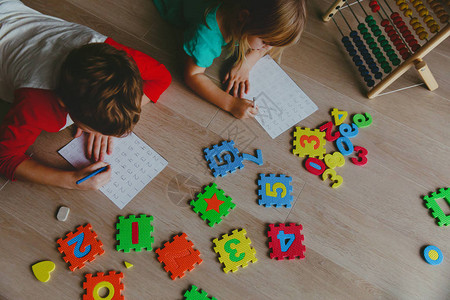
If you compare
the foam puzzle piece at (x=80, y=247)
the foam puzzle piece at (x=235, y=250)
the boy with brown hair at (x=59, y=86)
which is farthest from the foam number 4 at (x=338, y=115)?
the foam puzzle piece at (x=80, y=247)

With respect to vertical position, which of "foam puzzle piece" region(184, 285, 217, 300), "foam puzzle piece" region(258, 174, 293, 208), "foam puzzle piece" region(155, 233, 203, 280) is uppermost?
"foam puzzle piece" region(258, 174, 293, 208)

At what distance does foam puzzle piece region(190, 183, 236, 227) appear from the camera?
100 centimetres

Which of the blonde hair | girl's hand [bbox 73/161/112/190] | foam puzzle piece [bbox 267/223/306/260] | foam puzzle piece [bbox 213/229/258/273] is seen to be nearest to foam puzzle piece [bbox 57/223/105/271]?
girl's hand [bbox 73/161/112/190]

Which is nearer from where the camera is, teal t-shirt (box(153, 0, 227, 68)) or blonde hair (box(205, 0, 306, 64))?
blonde hair (box(205, 0, 306, 64))

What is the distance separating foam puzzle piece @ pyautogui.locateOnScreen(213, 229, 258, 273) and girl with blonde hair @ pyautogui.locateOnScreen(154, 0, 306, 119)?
1.23ft

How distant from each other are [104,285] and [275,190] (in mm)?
551

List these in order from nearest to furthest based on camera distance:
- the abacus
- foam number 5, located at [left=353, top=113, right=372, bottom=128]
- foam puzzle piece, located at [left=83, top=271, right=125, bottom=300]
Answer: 1. foam puzzle piece, located at [left=83, top=271, right=125, bottom=300]
2. the abacus
3. foam number 5, located at [left=353, top=113, right=372, bottom=128]

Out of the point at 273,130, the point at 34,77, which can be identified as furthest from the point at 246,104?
the point at 34,77

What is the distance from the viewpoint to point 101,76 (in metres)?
0.75

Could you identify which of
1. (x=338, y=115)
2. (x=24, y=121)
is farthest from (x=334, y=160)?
(x=24, y=121)

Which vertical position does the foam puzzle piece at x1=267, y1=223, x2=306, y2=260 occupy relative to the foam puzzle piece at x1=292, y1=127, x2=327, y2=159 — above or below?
below

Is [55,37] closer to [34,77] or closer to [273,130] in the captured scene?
[34,77]

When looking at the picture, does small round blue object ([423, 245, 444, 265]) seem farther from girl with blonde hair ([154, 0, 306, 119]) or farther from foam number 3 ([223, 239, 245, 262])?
girl with blonde hair ([154, 0, 306, 119])

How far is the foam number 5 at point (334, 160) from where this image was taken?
1.08 meters
